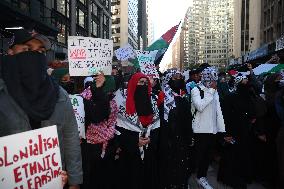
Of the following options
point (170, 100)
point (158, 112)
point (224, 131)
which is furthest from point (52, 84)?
point (224, 131)

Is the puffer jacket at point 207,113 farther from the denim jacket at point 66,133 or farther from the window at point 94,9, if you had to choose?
the window at point 94,9

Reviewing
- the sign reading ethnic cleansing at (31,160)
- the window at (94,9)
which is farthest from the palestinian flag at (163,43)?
the window at (94,9)

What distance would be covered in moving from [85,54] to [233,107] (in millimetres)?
3066

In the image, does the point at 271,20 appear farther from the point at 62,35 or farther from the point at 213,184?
the point at 213,184

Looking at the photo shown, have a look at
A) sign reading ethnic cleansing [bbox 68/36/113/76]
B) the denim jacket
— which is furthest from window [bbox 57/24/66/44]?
the denim jacket

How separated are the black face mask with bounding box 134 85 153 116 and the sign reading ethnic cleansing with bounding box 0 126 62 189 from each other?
9.80ft

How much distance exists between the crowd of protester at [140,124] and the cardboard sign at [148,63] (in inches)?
7.1

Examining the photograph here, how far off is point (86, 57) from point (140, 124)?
118 centimetres

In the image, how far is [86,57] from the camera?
549 centimetres

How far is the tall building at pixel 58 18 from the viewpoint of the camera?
1613cm

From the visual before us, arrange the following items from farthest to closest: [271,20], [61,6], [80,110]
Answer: [271,20] → [61,6] → [80,110]

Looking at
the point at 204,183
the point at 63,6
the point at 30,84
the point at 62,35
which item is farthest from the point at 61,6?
the point at 30,84

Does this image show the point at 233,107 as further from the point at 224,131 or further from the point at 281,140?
the point at 281,140

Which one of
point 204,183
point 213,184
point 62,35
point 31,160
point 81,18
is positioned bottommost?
point 213,184
